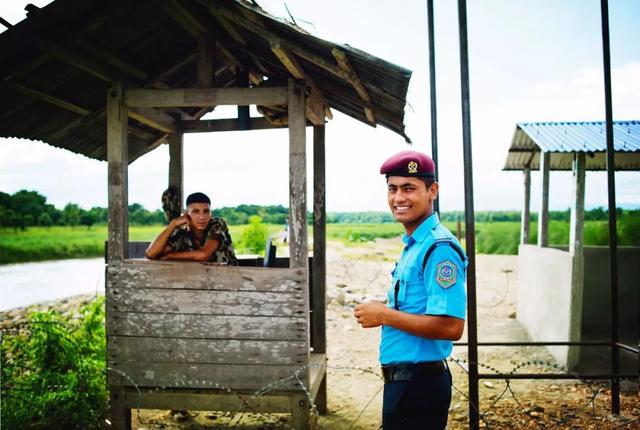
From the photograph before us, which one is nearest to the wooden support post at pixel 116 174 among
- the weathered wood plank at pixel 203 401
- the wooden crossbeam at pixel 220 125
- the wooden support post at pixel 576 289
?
the weathered wood plank at pixel 203 401

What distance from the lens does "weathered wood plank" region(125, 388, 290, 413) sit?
13.6 feet

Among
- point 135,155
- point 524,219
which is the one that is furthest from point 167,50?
point 524,219

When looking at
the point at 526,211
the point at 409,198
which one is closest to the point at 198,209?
the point at 409,198

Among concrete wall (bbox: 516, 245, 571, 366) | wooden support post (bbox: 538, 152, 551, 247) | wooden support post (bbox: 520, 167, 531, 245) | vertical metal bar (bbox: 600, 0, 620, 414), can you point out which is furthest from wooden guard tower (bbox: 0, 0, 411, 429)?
wooden support post (bbox: 520, 167, 531, 245)

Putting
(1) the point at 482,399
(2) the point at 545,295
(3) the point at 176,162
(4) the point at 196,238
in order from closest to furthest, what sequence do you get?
(4) the point at 196,238 < (1) the point at 482,399 < (3) the point at 176,162 < (2) the point at 545,295

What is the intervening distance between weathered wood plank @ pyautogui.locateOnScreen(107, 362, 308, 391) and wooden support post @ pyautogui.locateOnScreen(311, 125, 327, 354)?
158 cm

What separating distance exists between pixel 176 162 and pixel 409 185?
4.69 meters

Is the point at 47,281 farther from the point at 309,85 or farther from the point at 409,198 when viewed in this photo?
the point at 409,198

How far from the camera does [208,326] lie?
4145mm

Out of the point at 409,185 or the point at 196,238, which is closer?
the point at 409,185

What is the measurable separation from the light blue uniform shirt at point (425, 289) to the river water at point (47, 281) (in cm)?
1881

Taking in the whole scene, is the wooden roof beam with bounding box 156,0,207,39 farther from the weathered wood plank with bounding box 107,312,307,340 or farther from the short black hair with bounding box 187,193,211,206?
the weathered wood plank with bounding box 107,312,307,340

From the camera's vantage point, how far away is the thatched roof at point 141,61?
12.2 feet

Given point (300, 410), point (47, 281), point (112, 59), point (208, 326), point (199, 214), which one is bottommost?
point (47, 281)
